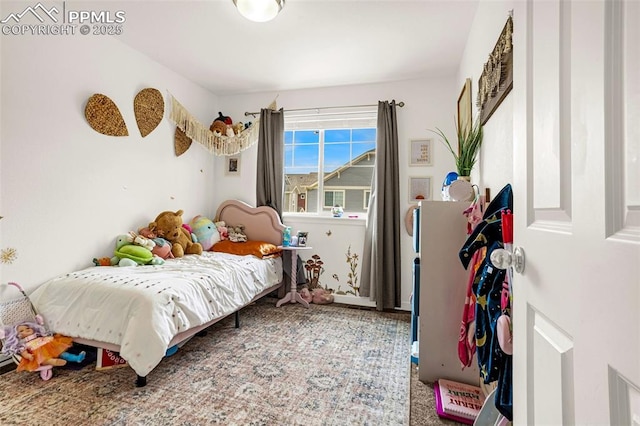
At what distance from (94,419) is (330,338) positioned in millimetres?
1622

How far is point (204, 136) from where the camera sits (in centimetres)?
368

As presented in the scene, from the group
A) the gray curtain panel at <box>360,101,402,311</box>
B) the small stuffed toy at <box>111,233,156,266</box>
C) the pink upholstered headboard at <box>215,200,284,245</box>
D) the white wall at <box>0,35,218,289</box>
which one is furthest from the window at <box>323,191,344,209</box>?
the small stuffed toy at <box>111,233,156,266</box>

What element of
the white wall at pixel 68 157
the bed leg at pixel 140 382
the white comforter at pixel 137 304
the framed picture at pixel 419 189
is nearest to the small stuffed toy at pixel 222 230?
the white wall at pixel 68 157

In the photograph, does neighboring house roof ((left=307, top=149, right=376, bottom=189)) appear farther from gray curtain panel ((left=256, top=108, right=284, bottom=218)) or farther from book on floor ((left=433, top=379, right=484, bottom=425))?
book on floor ((left=433, top=379, right=484, bottom=425))

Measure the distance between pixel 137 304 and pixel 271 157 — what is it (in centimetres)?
228

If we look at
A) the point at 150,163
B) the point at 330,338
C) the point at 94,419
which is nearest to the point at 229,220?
the point at 150,163

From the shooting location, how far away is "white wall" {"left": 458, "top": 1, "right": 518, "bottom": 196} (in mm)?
1455

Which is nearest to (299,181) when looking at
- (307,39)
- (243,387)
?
(307,39)

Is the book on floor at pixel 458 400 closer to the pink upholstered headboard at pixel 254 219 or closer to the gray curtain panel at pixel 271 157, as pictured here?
the pink upholstered headboard at pixel 254 219

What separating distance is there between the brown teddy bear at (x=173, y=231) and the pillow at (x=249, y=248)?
28 centimetres

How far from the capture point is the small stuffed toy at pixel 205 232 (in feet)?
11.2

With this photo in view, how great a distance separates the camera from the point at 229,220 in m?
3.82

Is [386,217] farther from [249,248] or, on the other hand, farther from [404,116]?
[249,248]

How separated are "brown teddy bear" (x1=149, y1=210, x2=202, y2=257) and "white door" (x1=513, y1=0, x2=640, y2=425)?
9.77 ft
